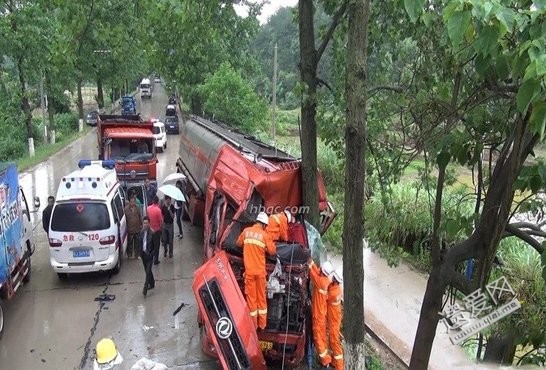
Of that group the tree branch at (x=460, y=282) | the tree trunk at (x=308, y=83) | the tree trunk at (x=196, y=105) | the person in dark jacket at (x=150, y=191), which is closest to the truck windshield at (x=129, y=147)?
the person in dark jacket at (x=150, y=191)

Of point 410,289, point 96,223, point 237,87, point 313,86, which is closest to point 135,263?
point 96,223

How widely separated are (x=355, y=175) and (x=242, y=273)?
12.1ft

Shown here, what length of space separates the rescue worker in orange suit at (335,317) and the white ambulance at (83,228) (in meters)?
5.17

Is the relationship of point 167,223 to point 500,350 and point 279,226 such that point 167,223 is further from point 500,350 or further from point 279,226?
point 500,350

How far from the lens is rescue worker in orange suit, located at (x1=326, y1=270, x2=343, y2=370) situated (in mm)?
7230

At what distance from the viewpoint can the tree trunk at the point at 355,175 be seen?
4.47 metres

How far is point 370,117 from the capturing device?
6.66 metres

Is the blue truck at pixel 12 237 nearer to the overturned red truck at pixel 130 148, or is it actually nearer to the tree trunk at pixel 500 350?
the overturned red truck at pixel 130 148

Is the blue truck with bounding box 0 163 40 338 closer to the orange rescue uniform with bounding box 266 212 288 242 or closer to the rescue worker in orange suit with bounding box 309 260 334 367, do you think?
the orange rescue uniform with bounding box 266 212 288 242

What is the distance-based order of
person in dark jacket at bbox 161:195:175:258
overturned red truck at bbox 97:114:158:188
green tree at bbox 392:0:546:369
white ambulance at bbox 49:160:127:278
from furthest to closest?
overturned red truck at bbox 97:114:158:188 < person in dark jacket at bbox 161:195:175:258 < white ambulance at bbox 49:160:127:278 < green tree at bbox 392:0:546:369

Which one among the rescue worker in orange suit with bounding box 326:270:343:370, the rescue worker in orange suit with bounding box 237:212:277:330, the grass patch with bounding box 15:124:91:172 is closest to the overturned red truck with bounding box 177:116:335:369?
the rescue worker in orange suit with bounding box 237:212:277:330

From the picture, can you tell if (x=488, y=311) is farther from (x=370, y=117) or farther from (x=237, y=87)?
(x=237, y=87)

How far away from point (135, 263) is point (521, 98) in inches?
427

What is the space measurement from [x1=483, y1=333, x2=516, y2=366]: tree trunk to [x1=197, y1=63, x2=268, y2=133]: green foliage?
17629 millimetres
